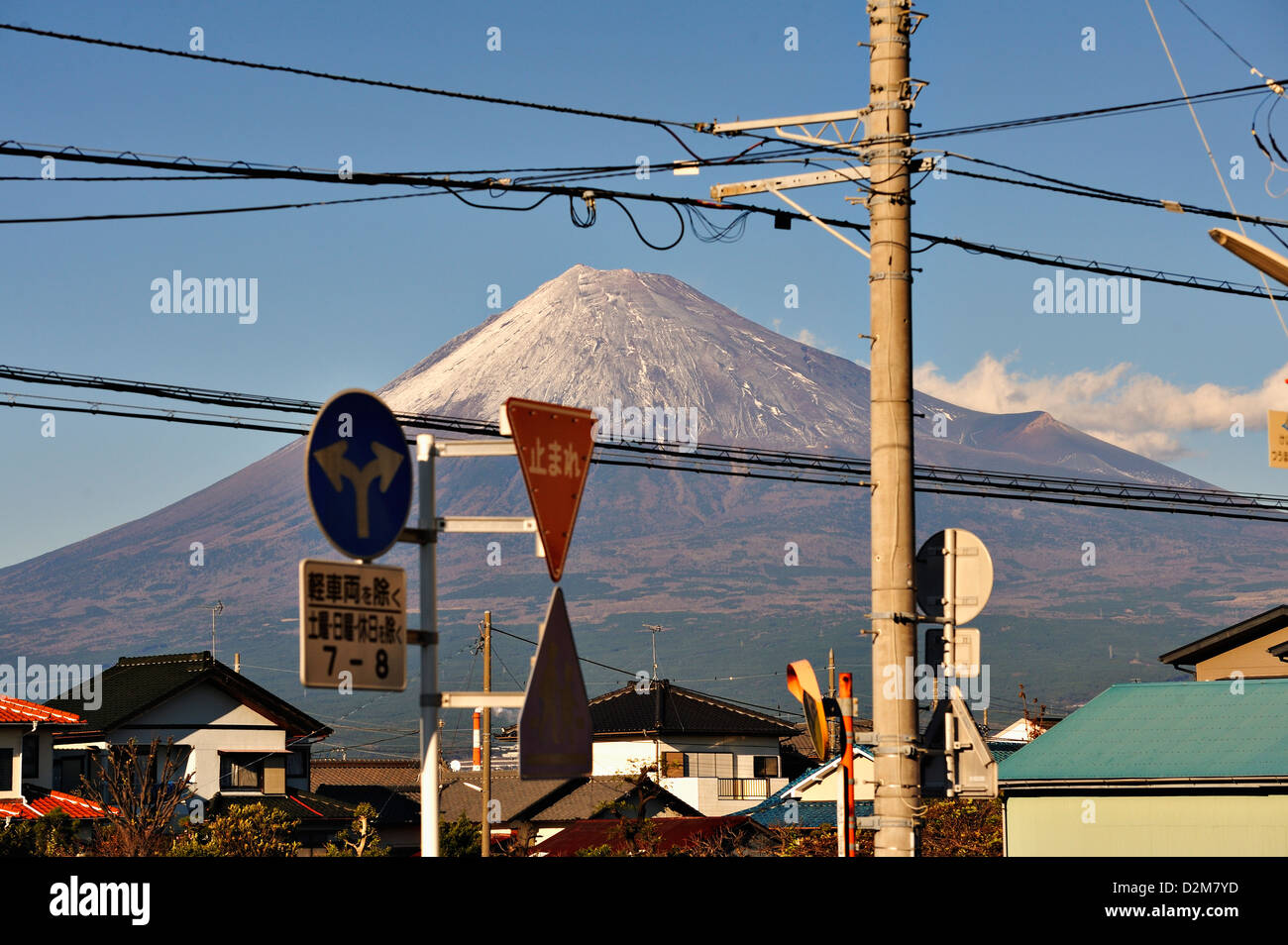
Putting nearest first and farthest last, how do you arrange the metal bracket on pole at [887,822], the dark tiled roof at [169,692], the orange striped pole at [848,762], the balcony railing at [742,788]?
the metal bracket on pole at [887,822] → the orange striped pole at [848,762] → the dark tiled roof at [169,692] → the balcony railing at [742,788]

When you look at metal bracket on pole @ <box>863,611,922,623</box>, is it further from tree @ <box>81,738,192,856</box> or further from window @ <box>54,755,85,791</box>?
window @ <box>54,755,85,791</box>

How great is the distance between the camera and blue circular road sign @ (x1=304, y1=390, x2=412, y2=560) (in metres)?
7.62

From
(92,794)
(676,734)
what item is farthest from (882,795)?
(676,734)

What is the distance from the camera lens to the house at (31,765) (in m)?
39.8

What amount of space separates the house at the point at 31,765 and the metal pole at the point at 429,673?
33.6 m

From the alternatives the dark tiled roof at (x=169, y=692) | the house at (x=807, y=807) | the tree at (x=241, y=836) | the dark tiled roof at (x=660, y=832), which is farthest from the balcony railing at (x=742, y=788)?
the tree at (x=241, y=836)

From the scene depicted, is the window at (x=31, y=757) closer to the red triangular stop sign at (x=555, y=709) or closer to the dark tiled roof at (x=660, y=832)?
the dark tiled roof at (x=660, y=832)

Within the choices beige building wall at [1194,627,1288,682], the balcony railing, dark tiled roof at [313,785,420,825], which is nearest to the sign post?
beige building wall at [1194,627,1288,682]

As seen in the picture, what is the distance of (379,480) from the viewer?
7.97m

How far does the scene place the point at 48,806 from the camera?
40.3 m

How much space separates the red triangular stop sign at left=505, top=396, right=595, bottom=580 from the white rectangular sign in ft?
2.85

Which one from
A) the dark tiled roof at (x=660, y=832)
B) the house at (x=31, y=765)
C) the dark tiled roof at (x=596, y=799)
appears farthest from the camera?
the dark tiled roof at (x=596, y=799)

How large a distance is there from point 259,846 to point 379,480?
3212 centimetres

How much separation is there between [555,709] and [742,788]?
231 ft
